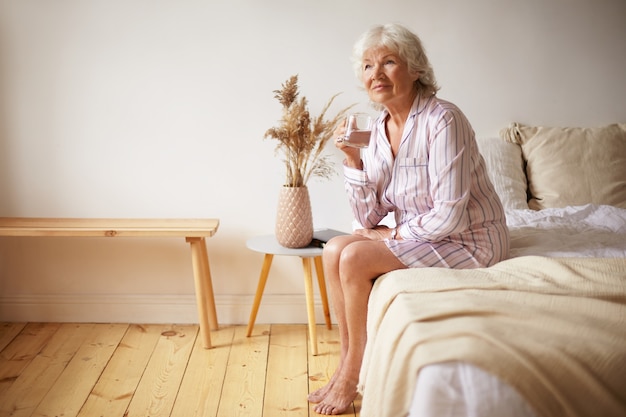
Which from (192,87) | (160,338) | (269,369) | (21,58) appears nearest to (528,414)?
(269,369)

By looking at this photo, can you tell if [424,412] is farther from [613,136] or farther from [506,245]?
[613,136]

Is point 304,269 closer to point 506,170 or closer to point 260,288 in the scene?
point 260,288

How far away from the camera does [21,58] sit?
312cm

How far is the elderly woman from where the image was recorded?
2164 millimetres

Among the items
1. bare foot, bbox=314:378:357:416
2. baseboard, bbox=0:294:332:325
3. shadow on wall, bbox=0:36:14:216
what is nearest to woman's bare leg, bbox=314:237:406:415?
bare foot, bbox=314:378:357:416

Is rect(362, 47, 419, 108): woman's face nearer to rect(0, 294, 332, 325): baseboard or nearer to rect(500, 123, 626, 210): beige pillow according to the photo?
rect(500, 123, 626, 210): beige pillow

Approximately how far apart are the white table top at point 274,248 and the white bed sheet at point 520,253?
82cm

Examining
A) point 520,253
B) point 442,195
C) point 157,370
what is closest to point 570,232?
point 520,253

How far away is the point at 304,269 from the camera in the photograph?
2.94 m

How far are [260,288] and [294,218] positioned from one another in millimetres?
402

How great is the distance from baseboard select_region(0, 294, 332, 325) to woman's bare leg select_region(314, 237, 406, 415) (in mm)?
1050

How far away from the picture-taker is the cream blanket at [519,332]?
4.60 feet

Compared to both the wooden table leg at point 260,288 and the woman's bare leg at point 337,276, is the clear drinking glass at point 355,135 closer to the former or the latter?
the woman's bare leg at point 337,276

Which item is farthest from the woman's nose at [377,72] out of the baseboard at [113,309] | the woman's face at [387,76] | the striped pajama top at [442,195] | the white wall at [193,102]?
the baseboard at [113,309]
